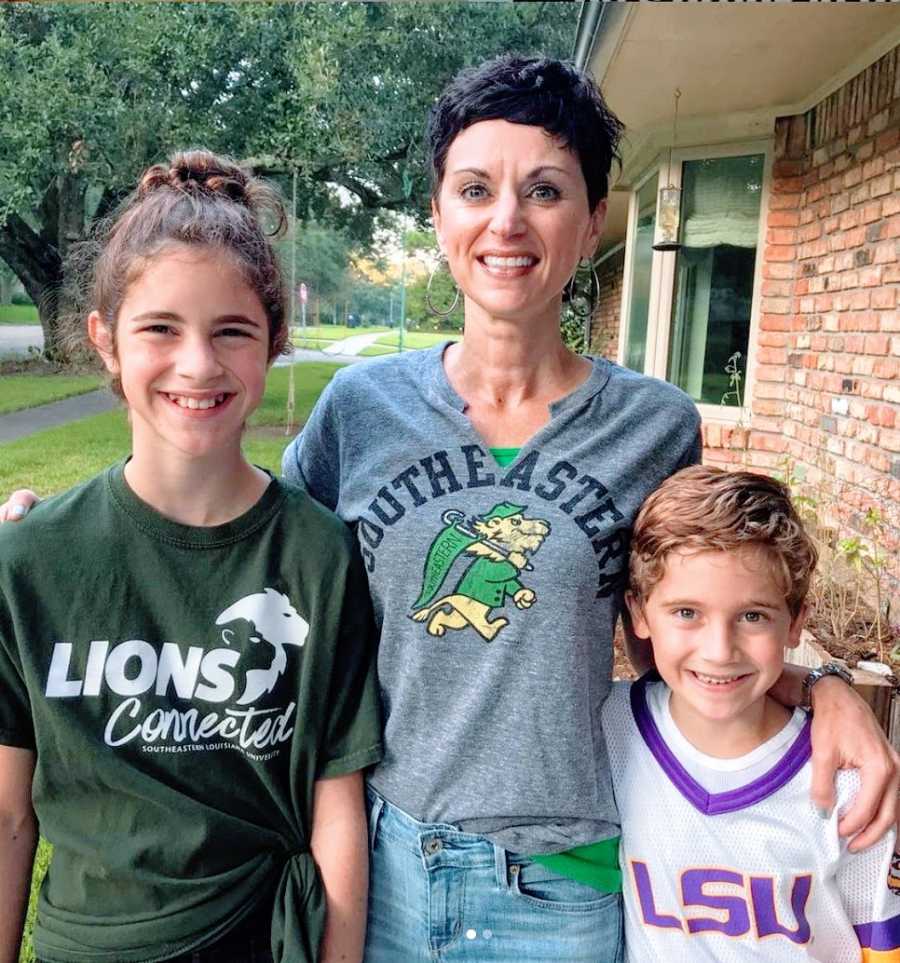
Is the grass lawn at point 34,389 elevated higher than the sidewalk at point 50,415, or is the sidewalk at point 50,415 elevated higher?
the grass lawn at point 34,389

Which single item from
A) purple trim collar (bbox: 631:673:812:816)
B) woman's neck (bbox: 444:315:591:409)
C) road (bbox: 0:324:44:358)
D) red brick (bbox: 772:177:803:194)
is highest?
red brick (bbox: 772:177:803:194)

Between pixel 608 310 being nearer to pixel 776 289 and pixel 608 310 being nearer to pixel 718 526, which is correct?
pixel 776 289

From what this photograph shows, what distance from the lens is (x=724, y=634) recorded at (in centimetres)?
143

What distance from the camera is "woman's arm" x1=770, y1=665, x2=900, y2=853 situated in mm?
1352

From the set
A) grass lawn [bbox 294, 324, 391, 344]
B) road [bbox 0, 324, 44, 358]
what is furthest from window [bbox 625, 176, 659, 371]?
road [bbox 0, 324, 44, 358]

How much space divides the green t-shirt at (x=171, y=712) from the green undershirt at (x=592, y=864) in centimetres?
32

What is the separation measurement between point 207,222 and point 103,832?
2.88 feet

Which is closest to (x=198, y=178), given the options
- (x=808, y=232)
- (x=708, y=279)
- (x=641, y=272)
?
(x=808, y=232)

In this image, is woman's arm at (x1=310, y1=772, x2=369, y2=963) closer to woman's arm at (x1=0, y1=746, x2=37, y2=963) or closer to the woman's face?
woman's arm at (x1=0, y1=746, x2=37, y2=963)

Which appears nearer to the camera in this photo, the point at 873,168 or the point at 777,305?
the point at 873,168

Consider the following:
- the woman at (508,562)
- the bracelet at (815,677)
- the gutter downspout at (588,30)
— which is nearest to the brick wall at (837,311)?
the gutter downspout at (588,30)

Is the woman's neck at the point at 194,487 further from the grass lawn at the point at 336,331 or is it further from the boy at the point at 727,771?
the grass lawn at the point at 336,331

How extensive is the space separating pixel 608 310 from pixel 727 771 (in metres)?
13.7

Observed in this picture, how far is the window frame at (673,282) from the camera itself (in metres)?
5.82
